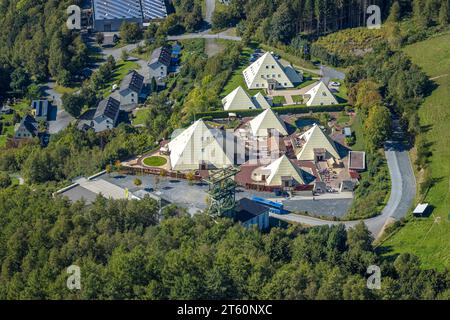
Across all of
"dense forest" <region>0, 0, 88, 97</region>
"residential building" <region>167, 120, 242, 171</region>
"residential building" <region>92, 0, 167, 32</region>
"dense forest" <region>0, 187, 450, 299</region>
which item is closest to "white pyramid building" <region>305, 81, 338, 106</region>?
"residential building" <region>167, 120, 242, 171</region>

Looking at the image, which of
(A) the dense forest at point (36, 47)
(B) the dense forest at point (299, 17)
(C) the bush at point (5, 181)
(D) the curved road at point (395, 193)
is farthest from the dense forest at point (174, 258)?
(B) the dense forest at point (299, 17)

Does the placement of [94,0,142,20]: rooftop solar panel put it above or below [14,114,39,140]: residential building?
above

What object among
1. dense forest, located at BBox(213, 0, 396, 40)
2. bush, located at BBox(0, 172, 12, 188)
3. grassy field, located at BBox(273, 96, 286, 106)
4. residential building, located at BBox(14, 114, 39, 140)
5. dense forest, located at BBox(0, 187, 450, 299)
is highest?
dense forest, located at BBox(213, 0, 396, 40)

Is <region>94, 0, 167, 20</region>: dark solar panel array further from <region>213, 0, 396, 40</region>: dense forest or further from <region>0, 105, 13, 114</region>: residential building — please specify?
<region>0, 105, 13, 114</region>: residential building

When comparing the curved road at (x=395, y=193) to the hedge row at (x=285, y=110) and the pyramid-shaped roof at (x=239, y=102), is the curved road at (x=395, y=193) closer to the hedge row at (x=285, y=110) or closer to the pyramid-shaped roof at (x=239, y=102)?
the hedge row at (x=285, y=110)

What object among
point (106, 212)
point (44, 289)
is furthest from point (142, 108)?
point (44, 289)

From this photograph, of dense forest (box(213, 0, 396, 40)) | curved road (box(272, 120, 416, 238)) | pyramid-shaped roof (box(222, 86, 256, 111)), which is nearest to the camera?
curved road (box(272, 120, 416, 238))
